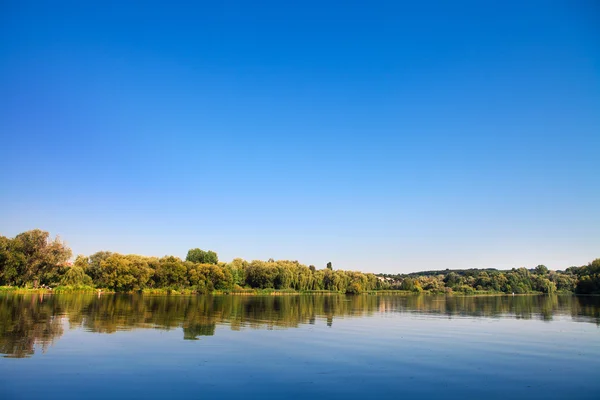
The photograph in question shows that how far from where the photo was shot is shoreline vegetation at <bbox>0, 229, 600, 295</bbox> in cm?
7938

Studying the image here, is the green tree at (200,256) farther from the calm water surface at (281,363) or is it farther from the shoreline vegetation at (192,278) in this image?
the calm water surface at (281,363)

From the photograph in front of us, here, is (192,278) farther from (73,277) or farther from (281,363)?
(281,363)

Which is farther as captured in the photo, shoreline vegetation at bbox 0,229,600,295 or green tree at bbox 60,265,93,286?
green tree at bbox 60,265,93,286

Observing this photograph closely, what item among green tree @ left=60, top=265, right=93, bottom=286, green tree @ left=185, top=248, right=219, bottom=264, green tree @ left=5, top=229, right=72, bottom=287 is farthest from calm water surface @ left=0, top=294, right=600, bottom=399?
green tree @ left=185, top=248, right=219, bottom=264

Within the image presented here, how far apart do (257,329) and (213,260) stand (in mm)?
117024

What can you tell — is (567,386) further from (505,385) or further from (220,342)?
(220,342)

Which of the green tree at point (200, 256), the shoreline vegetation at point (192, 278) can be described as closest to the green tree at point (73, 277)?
the shoreline vegetation at point (192, 278)

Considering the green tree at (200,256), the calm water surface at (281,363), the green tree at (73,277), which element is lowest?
the calm water surface at (281,363)

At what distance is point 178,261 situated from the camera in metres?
109

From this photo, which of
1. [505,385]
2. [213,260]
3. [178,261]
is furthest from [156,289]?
[505,385]

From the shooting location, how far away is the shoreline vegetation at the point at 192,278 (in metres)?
79.4

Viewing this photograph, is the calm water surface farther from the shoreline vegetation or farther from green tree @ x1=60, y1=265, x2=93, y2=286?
green tree @ x1=60, y1=265, x2=93, y2=286

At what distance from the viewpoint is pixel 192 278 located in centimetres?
10650

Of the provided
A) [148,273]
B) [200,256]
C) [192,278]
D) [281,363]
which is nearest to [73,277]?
[148,273]
